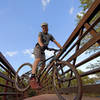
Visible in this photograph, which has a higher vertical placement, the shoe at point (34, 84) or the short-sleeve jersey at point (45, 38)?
the short-sleeve jersey at point (45, 38)

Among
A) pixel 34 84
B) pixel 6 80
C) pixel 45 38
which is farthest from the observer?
pixel 6 80

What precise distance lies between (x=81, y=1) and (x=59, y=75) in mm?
16107

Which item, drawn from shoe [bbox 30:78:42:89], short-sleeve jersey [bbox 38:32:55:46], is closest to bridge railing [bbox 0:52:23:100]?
shoe [bbox 30:78:42:89]

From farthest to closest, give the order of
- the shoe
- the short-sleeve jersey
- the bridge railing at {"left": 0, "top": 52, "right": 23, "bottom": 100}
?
the shoe → the short-sleeve jersey → the bridge railing at {"left": 0, "top": 52, "right": 23, "bottom": 100}

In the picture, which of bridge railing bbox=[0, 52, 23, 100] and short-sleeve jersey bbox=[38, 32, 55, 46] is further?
short-sleeve jersey bbox=[38, 32, 55, 46]

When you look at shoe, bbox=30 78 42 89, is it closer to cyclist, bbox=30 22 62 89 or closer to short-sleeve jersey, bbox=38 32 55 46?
cyclist, bbox=30 22 62 89

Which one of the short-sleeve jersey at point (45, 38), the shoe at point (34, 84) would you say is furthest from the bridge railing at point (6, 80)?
the short-sleeve jersey at point (45, 38)

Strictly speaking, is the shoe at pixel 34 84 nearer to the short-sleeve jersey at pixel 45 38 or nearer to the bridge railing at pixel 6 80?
the bridge railing at pixel 6 80

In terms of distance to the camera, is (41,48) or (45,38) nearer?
(45,38)

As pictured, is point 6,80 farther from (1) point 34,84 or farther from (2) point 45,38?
(2) point 45,38

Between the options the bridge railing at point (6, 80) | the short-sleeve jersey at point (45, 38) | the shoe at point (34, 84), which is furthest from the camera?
the shoe at point (34, 84)

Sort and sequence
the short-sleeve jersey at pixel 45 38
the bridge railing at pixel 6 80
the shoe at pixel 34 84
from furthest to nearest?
the shoe at pixel 34 84 → the short-sleeve jersey at pixel 45 38 → the bridge railing at pixel 6 80

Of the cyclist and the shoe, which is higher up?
the cyclist

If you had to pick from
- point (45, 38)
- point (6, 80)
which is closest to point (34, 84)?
point (6, 80)
